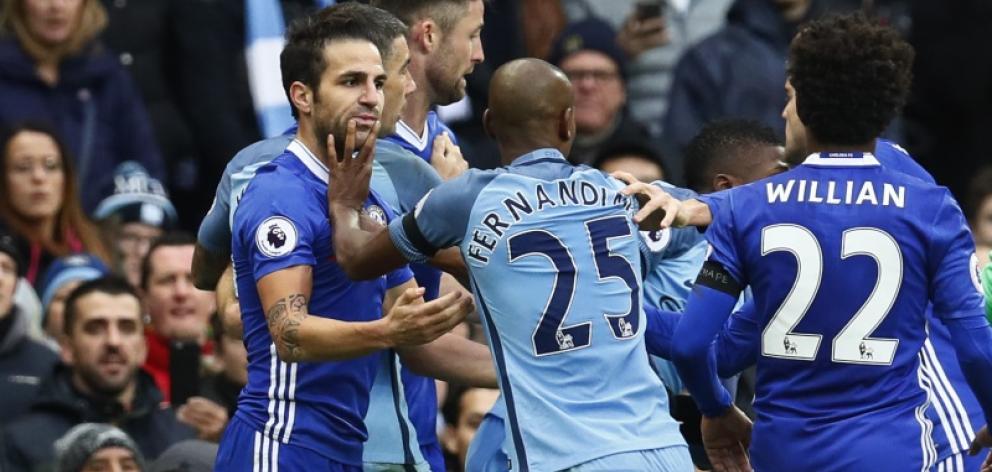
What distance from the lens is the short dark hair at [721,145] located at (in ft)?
25.7

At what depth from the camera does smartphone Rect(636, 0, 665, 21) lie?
12.6 meters

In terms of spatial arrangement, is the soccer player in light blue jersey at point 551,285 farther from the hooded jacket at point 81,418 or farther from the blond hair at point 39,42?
the blond hair at point 39,42

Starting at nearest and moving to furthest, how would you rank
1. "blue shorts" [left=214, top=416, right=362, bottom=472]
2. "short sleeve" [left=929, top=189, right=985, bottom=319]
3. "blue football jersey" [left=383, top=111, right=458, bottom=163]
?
"short sleeve" [left=929, top=189, right=985, bottom=319] → "blue shorts" [left=214, top=416, right=362, bottom=472] → "blue football jersey" [left=383, top=111, right=458, bottom=163]

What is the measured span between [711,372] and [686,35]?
21.3ft

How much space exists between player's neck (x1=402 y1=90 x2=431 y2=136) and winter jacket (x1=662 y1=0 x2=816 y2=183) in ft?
14.0

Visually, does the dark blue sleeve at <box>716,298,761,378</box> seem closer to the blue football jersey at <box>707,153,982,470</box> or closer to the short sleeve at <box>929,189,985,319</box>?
the blue football jersey at <box>707,153,982,470</box>

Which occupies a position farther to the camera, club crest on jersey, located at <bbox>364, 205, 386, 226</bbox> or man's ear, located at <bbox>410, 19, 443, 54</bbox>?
man's ear, located at <bbox>410, 19, 443, 54</bbox>

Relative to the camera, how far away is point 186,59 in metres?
12.1

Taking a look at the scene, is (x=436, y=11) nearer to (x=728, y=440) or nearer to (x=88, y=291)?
(x=728, y=440)

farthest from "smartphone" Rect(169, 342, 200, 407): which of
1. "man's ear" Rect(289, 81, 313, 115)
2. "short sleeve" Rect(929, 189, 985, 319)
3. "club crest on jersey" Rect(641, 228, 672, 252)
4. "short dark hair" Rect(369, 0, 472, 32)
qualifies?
"short sleeve" Rect(929, 189, 985, 319)

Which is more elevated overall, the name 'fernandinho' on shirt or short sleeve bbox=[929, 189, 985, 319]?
the name 'fernandinho' on shirt

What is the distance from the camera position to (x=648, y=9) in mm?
12578

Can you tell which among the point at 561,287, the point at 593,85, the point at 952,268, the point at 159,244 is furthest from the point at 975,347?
the point at 593,85

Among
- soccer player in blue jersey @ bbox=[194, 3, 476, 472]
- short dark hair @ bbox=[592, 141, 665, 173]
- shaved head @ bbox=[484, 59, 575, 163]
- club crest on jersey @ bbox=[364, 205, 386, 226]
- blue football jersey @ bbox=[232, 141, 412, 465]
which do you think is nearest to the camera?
shaved head @ bbox=[484, 59, 575, 163]
